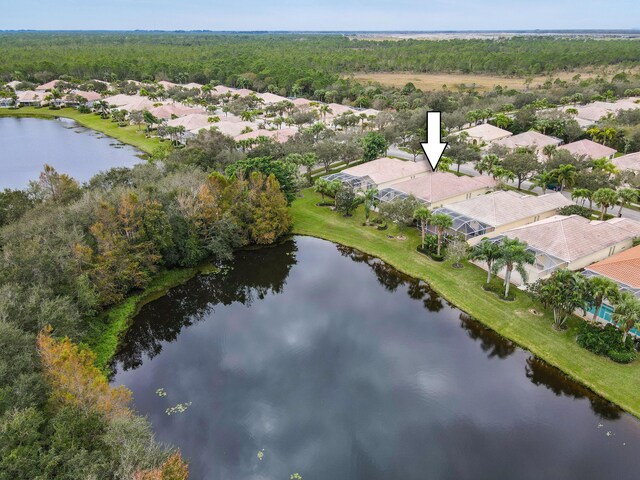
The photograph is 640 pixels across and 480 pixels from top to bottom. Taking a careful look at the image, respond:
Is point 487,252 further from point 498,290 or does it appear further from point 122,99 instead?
point 122,99

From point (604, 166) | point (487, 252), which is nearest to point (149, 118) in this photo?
point (487, 252)

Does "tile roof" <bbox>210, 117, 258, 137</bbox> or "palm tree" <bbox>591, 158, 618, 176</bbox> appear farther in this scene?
"tile roof" <bbox>210, 117, 258, 137</bbox>

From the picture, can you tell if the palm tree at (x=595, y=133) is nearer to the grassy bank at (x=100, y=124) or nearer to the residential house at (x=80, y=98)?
the grassy bank at (x=100, y=124)

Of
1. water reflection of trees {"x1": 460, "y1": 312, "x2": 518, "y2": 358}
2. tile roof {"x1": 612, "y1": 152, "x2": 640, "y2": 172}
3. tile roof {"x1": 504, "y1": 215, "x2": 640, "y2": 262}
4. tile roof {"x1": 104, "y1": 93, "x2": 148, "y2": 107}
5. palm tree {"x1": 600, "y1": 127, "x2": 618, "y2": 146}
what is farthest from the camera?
tile roof {"x1": 104, "y1": 93, "x2": 148, "y2": 107}

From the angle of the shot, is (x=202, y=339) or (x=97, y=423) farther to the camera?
(x=202, y=339)

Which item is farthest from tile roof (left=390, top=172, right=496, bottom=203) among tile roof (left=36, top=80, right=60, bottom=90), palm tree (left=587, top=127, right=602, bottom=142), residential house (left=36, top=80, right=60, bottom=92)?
tile roof (left=36, top=80, right=60, bottom=90)

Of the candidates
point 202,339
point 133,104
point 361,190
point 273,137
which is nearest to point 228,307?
point 202,339

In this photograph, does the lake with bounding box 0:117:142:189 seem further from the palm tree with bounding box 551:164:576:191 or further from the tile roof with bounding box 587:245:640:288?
the tile roof with bounding box 587:245:640:288

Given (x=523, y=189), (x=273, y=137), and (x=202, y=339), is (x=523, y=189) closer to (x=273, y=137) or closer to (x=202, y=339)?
(x=273, y=137)
